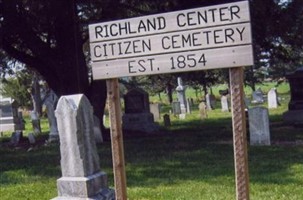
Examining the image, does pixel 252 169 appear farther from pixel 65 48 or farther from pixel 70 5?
pixel 65 48

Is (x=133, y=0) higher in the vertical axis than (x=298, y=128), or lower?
higher

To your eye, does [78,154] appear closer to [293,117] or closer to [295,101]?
[293,117]

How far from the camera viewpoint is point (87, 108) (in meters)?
6.43

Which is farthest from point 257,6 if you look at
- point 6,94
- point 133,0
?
point 6,94

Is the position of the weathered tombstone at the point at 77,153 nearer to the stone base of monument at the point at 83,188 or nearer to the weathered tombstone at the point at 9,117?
the stone base of monument at the point at 83,188

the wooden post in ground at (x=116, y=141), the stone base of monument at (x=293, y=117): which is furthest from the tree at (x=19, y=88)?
the wooden post in ground at (x=116, y=141)

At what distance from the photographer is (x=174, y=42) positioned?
16.0ft

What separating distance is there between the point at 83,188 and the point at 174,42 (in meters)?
2.21

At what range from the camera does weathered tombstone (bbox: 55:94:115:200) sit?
6.20m

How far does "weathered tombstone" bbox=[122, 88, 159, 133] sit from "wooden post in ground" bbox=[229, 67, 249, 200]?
14401 mm

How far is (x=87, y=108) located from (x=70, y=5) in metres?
8.80

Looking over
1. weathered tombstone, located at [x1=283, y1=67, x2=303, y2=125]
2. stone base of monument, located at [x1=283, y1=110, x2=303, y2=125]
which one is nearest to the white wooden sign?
stone base of monument, located at [x1=283, y1=110, x2=303, y2=125]

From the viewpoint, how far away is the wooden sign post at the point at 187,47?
4.64 metres

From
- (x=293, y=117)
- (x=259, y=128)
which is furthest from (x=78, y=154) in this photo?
(x=293, y=117)
